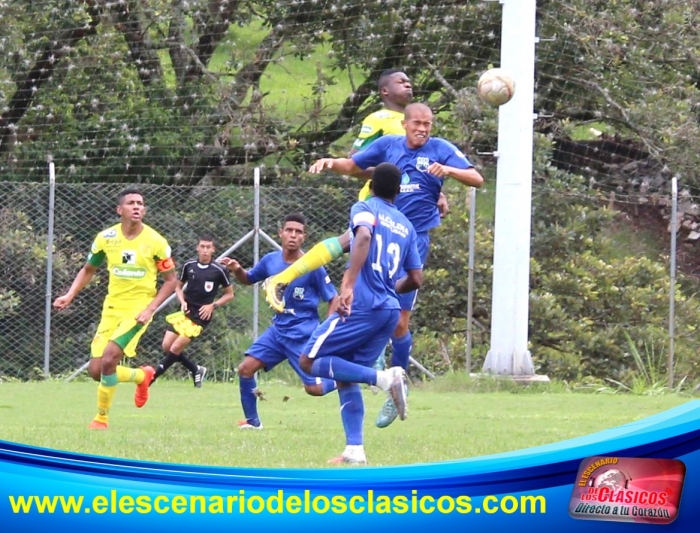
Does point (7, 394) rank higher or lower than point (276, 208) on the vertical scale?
lower

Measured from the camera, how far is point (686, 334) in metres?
15.2

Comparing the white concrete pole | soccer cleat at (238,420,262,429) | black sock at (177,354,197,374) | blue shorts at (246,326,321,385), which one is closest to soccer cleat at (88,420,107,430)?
soccer cleat at (238,420,262,429)

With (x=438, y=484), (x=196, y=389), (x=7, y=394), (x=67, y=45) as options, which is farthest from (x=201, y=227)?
(x=438, y=484)

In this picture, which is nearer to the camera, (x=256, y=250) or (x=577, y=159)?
(x=256, y=250)

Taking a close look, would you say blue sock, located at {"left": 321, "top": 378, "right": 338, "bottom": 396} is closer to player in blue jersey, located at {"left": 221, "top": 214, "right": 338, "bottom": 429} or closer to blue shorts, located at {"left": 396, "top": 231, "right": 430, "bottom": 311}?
player in blue jersey, located at {"left": 221, "top": 214, "right": 338, "bottom": 429}

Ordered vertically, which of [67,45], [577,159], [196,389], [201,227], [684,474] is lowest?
[196,389]

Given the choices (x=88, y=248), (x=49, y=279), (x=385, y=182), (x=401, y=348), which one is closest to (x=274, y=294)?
(x=385, y=182)

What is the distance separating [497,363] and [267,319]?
10.5ft

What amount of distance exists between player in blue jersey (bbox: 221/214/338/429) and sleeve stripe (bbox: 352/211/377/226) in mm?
2364

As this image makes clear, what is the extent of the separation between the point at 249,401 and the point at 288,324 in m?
0.68

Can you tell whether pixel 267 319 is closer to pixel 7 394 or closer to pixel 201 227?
pixel 201 227

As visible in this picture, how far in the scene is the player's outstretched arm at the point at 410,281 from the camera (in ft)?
24.7

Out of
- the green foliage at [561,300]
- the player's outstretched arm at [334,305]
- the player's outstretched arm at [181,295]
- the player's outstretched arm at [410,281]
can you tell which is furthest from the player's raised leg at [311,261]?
the green foliage at [561,300]

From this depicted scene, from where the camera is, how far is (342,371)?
22.3 feet
